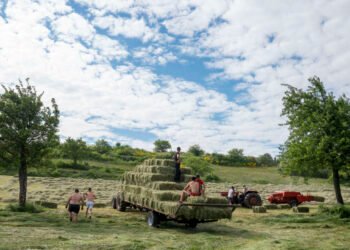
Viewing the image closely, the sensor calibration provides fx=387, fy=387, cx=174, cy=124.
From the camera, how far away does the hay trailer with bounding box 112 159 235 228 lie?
14.3 meters

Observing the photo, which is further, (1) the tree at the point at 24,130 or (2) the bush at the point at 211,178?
(2) the bush at the point at 211,178

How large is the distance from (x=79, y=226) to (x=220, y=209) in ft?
18.7

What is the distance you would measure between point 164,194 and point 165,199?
20 centimetres

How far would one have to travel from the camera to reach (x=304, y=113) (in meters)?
23.7

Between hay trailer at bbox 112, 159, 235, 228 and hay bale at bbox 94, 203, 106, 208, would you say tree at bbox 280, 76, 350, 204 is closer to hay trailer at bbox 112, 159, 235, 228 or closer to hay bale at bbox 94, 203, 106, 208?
hay trailer at bbox 112, 159, 235, 228

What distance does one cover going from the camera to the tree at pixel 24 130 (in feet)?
68.0

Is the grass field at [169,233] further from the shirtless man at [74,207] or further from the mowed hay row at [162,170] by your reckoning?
the mowed hay row at [162,170]

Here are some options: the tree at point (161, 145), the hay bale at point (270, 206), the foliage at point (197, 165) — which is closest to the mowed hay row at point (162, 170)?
the hay bale at point (270, 206)

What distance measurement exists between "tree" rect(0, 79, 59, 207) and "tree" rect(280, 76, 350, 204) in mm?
14255

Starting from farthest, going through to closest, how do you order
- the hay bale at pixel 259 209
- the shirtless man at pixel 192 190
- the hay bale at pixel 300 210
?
the hay bale at pixel 300 210 < the hay bale at pixel 259 209 < the shirtless man at pixel 192 190

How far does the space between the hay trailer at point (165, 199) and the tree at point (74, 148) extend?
126ft

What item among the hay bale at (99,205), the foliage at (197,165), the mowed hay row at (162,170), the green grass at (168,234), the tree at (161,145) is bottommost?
the green grass at (168,234)

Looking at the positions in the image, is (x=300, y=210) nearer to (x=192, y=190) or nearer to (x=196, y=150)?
(x=192, y=190)

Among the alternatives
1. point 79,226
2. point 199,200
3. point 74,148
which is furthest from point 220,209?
point 74,148
